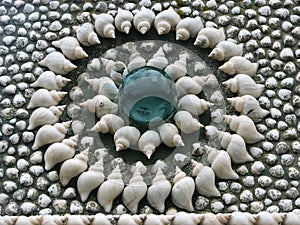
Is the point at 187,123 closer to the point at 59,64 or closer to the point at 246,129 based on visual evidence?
the point at 246,129

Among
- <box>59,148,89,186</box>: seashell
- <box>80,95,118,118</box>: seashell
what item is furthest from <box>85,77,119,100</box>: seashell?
<box>59,148,89,186</box>: seashell

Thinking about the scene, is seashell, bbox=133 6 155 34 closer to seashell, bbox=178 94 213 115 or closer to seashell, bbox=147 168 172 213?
seashell, bbox=178 94 213 115

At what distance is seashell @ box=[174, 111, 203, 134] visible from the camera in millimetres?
915

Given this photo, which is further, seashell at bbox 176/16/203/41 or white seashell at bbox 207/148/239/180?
seashell at bbox 176/16/203/41

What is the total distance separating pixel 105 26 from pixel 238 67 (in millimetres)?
207

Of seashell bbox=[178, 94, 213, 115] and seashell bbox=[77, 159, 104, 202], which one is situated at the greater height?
seashell bbox=[178, 94, 213, 115]

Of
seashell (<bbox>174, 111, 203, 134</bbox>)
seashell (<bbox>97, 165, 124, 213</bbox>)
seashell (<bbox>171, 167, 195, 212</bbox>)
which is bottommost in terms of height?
seashell (<bbox>97, 165, 124, 213</bbox>)

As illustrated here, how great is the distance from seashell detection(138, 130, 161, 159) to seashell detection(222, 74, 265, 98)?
13cm

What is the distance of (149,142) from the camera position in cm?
90

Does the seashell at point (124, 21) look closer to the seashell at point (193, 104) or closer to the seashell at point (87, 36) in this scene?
the seashell at point (87, 36)

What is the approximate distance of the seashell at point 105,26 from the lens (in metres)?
1.00

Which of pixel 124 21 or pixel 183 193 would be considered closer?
pixel 183 193

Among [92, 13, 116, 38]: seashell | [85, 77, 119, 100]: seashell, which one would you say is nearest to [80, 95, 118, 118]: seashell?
[85, 77, 119, 100]: seashell

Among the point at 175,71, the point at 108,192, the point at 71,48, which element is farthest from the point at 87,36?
the point at 108,192
